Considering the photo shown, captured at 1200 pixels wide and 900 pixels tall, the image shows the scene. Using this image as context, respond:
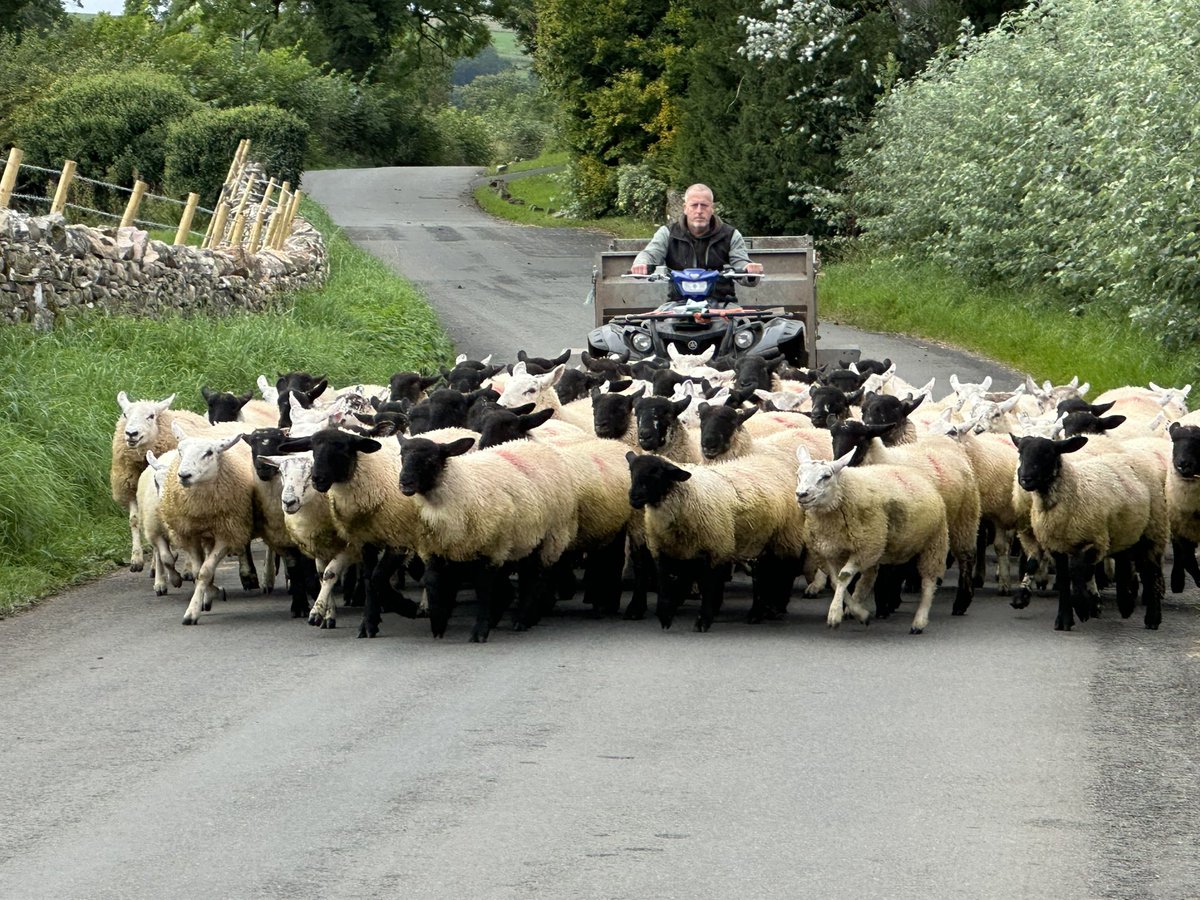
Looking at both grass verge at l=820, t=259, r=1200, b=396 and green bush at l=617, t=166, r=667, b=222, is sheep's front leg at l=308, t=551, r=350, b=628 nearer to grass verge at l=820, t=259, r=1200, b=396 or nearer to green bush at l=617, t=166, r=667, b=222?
grass verge at l=820, t=259, r=1200, b=396

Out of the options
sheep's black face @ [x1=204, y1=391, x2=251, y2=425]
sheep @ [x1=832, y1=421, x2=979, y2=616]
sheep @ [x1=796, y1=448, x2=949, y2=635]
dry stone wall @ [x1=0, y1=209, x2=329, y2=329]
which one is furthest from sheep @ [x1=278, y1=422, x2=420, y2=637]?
dry stone wall @ [x1=0, y1=209, x2=329, y2=329]

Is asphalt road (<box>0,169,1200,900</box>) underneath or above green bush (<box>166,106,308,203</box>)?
underneath

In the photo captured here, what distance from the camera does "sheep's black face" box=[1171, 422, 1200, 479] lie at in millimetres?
11656

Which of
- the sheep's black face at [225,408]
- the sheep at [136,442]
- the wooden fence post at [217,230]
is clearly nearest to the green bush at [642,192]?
the wooden fence post at [217,230]

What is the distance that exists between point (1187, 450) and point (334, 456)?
5.36 metres

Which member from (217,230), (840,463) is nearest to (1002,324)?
(217,230)

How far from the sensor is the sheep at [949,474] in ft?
39.2

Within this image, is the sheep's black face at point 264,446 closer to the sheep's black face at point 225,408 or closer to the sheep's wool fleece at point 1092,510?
the sheep's black face at point 225,408

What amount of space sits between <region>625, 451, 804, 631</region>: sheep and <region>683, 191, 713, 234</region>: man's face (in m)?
7.02

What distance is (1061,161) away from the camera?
91.0ft

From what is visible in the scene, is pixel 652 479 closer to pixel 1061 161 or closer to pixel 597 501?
pixel 597 501

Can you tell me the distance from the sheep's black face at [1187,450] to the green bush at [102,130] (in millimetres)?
31377

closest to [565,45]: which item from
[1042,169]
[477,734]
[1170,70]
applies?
[1042,169]

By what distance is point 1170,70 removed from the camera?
2183cm
